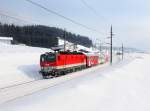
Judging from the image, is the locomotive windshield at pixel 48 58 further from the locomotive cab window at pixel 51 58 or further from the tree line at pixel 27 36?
the tree line at pixel 27 36

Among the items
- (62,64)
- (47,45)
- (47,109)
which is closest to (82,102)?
(47,109)

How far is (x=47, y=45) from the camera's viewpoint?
11525 cm

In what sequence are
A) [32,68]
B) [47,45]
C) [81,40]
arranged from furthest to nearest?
[81,40] → [47,45] → [32,68]

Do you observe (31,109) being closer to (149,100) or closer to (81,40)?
(149,100)

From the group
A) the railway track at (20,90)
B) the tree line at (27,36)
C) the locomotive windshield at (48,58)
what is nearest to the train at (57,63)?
the locomotive windshield at (48,58)

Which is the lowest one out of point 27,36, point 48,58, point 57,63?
point 57,63

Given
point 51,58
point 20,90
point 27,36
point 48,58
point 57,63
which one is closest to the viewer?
point 20,90

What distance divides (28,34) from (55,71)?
8946 cm

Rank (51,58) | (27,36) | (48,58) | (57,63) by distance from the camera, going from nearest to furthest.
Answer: (57,63) < (51,58) < (48,58) < (27,36)

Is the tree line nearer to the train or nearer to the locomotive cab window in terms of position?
the train

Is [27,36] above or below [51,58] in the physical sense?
above

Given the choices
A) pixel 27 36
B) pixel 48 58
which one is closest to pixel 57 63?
pixel 48 58

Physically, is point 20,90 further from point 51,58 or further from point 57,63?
point 51,58

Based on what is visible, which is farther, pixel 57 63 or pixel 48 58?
pixel 48 58
